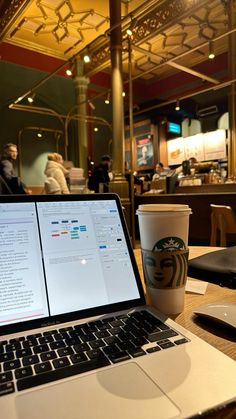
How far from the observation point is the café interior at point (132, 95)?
10.2 feet

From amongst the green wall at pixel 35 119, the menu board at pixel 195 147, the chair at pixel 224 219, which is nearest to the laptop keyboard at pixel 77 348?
the chair at pixel 224 219

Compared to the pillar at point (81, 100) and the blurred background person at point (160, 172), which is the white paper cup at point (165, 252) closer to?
the blurred background person at point (160, 172)

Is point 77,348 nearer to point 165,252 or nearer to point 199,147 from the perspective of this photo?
point 165,252

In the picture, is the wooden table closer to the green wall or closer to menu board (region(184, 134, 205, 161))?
the green wall

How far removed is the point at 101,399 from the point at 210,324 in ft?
0.83

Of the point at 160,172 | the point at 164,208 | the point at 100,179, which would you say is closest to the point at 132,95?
the point at 100,179

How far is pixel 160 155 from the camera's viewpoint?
7078mm

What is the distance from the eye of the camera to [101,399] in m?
0.31

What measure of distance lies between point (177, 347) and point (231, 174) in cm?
434

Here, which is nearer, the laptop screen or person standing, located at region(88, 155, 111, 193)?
the laptop screen

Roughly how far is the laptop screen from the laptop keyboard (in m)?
0.04

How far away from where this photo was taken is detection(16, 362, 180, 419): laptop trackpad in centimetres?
29

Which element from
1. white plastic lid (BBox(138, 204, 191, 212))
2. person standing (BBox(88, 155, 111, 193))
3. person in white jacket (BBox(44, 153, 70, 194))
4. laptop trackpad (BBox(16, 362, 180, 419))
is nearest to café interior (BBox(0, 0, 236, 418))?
person standing (BBox(88, 155, 111, 193))

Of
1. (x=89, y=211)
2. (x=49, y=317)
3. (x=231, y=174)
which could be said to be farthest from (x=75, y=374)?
(x=231, y=174)
